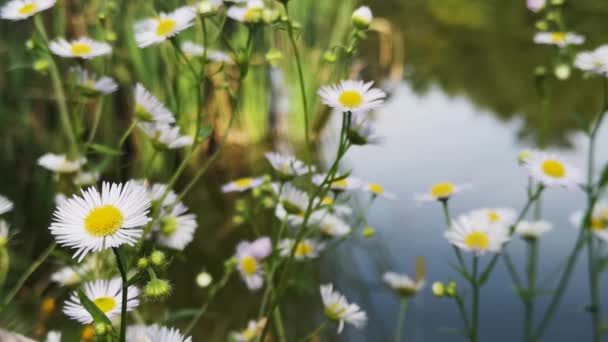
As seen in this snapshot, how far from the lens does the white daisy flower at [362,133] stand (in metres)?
0.60

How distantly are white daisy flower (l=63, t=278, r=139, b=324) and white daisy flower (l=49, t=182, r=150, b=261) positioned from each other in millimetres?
48

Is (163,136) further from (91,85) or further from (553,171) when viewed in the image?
(553,171)

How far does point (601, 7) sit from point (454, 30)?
72 cm

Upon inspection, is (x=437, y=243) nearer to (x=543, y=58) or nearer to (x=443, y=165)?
(x=443, y=165)

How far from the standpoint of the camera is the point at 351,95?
57cm

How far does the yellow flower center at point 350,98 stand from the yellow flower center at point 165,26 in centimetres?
21

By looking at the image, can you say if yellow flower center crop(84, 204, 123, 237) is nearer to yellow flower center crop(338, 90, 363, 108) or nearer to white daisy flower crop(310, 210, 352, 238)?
yellow flower center crop(338, 90, 363, 108)

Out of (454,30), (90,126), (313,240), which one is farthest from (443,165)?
(454,30)

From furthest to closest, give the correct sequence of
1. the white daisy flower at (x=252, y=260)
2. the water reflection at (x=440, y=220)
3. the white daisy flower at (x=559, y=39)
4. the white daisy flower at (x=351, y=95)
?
the water reflection at (x=440, y=220)
the white daisy flower at (x=559, y=39)
the white daisy flower at (x=252, y=260)
the white daisy flower at (x=351, y=95)

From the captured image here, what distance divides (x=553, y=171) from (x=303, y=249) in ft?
0.99

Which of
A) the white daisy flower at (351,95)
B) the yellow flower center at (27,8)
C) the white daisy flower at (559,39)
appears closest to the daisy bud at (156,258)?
the white daisy flower at (351,95)

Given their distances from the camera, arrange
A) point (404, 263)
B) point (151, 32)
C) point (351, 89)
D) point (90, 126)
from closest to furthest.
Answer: point (351, 89)
point (151, 32)
point (404, 263)
point (90, 126)

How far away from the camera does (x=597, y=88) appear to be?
2.48 meters

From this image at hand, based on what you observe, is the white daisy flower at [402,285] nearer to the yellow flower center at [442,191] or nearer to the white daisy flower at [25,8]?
the yellow flower center at [442,191]
